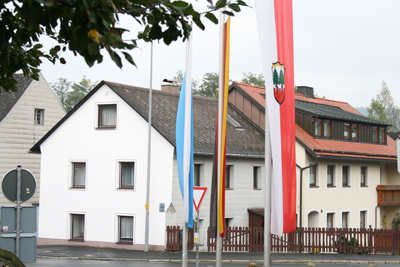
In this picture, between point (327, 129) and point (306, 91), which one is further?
point (306, 91)

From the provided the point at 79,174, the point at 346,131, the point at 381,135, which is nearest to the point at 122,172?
the point at 79,174

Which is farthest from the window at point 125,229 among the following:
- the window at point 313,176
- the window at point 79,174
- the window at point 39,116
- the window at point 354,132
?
the window at point 354,132

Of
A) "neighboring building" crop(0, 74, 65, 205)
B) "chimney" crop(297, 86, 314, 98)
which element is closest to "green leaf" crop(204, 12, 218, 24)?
"neighboring building" crop(0, 74, 65, 205)

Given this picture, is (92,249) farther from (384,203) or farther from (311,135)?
(384,203)

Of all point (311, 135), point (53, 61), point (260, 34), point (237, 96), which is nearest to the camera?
point (53, 61)

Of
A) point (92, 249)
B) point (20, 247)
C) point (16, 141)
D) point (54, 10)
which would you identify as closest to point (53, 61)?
point (20, 247)

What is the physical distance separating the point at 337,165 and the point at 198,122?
9.15 metres

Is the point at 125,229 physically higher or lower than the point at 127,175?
lower

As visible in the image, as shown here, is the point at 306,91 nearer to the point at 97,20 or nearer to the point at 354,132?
the point at 354,132

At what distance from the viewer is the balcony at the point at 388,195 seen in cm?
3531

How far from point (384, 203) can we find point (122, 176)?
58.9 feet

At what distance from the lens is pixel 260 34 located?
11344 millimetres

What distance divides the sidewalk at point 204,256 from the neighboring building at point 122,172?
1488 mm

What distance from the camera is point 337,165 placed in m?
32.4
